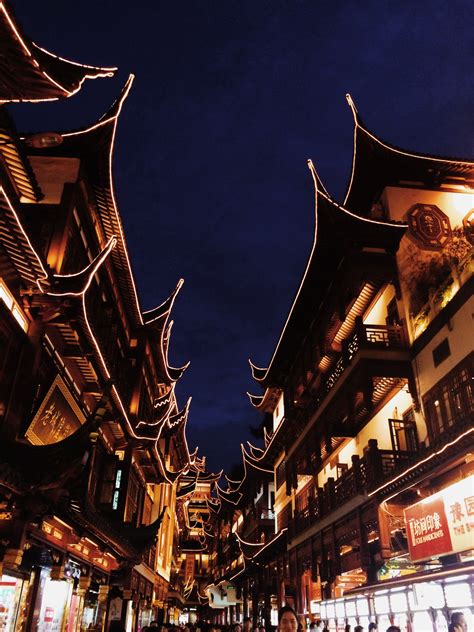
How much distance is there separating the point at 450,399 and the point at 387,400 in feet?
16.1

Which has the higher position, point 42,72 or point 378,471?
point 42,72

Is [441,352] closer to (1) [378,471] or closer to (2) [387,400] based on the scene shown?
(1) [378,471]

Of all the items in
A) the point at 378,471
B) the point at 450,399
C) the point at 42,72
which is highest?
the point at 42,72

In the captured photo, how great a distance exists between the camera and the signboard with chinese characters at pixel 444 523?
34.1 feet

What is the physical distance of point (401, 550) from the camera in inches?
667

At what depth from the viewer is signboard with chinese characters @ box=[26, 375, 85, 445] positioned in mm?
13195

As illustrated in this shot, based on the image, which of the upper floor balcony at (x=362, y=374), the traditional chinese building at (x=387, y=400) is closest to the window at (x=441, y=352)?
the traditional chinese building at (x=387, y=400)

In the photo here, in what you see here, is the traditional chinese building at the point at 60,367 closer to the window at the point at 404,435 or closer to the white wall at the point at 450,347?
the white wall at the point at 450,347

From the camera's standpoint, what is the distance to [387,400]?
2022 centimetres

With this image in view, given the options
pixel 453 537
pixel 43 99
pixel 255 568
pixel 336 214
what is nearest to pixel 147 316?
pixel 336 214

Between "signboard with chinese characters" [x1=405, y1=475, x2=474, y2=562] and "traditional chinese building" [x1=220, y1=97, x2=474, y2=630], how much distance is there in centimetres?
3

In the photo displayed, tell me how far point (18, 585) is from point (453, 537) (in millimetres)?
9585

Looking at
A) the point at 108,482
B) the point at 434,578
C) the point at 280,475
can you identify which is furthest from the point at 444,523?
the point at 280,475

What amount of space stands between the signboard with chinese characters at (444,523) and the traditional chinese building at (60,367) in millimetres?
7470
